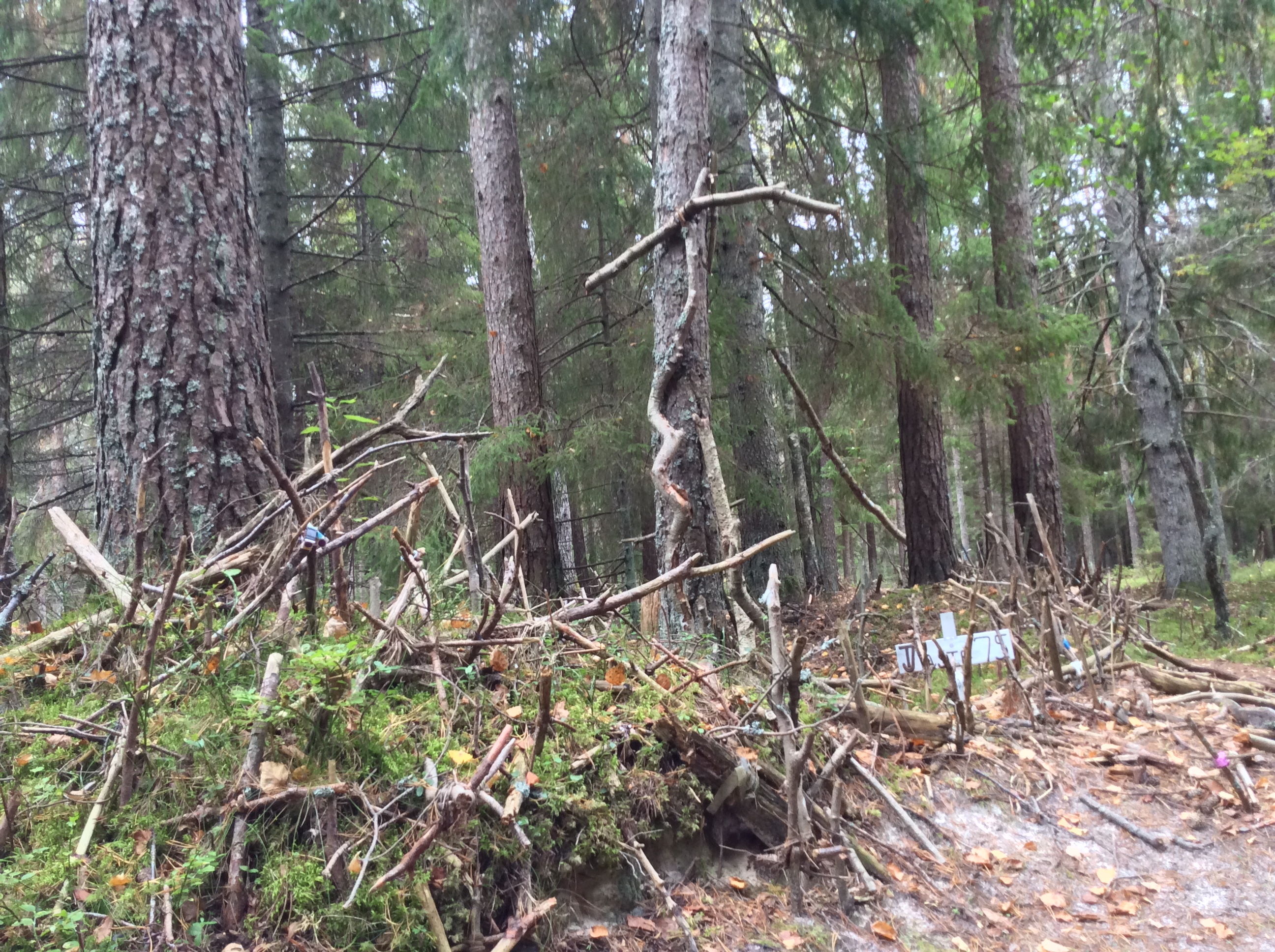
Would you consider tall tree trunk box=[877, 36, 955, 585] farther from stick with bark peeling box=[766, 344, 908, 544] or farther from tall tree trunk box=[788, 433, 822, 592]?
stick with bark peeling box=[766, 344, 908, 544]

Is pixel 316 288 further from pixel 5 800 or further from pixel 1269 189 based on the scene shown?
pixel 1269 189

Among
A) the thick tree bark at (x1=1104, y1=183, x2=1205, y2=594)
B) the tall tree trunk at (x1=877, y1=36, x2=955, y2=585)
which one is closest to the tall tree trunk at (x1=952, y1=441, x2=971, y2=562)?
the thick tree bark at (x1=1104, y1=183, x2=1205, y2=594)

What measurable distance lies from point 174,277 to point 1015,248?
29.3ft

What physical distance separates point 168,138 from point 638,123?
20.3 feet

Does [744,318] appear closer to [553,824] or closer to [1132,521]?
[553,824]

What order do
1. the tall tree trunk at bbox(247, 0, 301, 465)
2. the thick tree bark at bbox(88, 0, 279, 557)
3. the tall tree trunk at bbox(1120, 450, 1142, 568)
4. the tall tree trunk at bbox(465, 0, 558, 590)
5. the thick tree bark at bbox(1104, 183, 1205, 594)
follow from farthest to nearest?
the tall tree trunk at bbox(1120, 450, 1142, 568), the thick tree bark at bbox(1104, 183, 1205, 594), the tall tree trunk at bbox(247, 0, 301, 465), the tall tree trunk at bbox(465, 0, 558, 590), the thick tree bark at bbox(88, 0, 279, 557)

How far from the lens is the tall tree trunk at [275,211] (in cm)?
835

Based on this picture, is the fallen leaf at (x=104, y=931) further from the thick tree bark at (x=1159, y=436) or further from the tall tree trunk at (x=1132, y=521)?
the tall tree trunk at (x=1132, y=521)

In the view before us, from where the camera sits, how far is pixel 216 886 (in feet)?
6.01

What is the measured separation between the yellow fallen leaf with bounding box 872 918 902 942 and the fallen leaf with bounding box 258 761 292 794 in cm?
192

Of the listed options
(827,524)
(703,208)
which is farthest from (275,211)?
(827,524)

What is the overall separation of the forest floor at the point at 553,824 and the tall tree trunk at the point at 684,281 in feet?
3.60

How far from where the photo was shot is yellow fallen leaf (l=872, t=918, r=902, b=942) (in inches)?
98.7

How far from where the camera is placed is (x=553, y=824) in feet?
7.42
